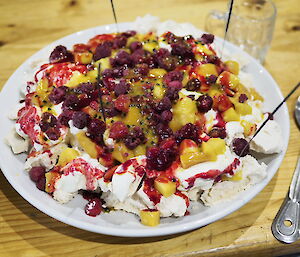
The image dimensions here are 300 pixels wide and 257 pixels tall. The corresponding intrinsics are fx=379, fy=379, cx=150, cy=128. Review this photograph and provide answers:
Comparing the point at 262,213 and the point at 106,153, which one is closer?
the point at 106,153

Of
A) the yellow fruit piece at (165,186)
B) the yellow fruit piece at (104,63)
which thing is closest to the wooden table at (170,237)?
the yellow fruit piece at (165,186)

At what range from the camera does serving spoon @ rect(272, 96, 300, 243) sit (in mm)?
1600

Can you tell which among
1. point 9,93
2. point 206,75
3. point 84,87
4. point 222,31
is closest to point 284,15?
point 222,31

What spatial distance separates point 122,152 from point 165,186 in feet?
0.78

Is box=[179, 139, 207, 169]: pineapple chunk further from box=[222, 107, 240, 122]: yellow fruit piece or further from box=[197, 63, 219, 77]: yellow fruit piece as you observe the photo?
box=[197, 63, 219, 77]: yellow fruit piece

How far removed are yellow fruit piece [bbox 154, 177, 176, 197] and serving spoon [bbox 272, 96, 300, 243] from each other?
529 mm

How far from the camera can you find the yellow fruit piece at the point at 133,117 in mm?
1595

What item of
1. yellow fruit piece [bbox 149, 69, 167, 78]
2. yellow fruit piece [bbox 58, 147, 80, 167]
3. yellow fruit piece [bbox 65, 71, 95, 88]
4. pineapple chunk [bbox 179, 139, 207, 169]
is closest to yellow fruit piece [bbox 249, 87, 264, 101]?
yellow fruit piece [bbox 149, 69, 167, 78]

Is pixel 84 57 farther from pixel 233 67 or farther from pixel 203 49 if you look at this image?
pixel 233 67

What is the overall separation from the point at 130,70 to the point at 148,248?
820 mm

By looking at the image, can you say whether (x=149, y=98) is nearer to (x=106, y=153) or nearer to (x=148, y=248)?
(x=106, y=153)

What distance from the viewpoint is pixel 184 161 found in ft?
4.78

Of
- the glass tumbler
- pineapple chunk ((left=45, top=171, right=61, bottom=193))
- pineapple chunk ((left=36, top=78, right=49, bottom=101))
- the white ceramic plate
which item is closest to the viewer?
the white ceramic plate

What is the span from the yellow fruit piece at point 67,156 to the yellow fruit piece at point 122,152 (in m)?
0.16
